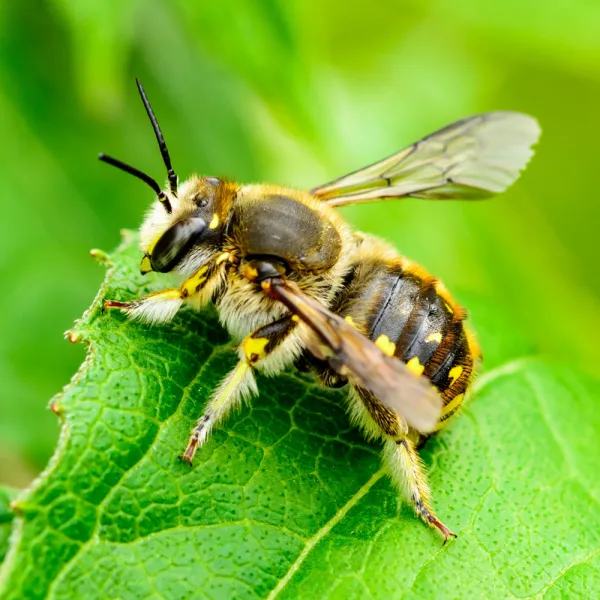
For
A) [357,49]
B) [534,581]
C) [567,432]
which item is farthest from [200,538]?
[357,49]

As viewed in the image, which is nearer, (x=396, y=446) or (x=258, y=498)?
(x=258, y=498)

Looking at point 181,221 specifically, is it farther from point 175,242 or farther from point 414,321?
point 414,321

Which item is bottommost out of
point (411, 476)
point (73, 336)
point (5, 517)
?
point (5, 517)

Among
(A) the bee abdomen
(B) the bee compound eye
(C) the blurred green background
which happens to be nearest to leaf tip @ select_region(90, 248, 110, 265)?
(B) the bee compound eye

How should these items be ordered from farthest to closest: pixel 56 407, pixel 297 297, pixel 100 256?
pixel 100 256 → pixel 297 297 → pixel 56 407

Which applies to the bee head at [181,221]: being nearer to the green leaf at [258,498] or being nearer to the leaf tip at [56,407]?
the green leaf at [258,498]

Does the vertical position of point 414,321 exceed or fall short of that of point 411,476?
it exceeds it

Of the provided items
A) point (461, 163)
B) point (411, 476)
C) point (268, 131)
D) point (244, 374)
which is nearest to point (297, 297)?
point (244, 374)
